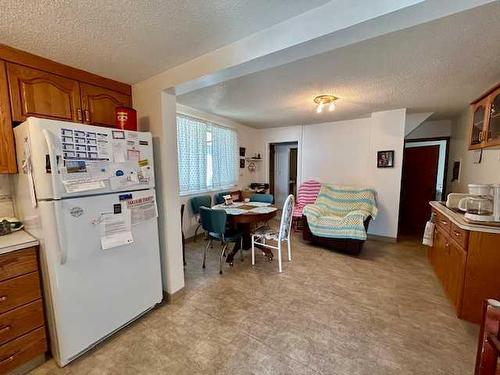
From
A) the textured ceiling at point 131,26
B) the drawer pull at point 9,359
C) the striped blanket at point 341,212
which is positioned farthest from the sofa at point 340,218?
the drawer pull at point 9,359

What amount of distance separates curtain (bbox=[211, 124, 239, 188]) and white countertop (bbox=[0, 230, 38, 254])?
3.00 meters

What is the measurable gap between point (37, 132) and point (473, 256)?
10.7 feet

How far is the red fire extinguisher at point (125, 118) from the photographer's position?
5.88ft

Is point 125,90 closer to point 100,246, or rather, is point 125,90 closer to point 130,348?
point 100,246

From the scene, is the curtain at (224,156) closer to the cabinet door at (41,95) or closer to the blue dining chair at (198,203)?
the blue dining chair at (198,203)

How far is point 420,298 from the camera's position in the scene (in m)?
2.21

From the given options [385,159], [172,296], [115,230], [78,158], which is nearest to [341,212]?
[385,159]

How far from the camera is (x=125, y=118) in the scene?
1812 mm

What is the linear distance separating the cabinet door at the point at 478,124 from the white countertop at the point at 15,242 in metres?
4.21

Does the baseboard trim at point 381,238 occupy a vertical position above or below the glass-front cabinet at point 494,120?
below

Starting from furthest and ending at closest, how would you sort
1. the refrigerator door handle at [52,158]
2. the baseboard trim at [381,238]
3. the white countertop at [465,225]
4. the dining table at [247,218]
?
the baseboard trim at [381,238]
the dining table at [247,218]
the white countertop at [465,225]
the refrigerator door handle at [52,158]

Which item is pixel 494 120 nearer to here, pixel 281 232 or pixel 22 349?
pixel 281 232

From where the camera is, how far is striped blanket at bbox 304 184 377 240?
10.4 ft

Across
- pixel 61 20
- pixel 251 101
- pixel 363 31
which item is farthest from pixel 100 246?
pixel 251 101
